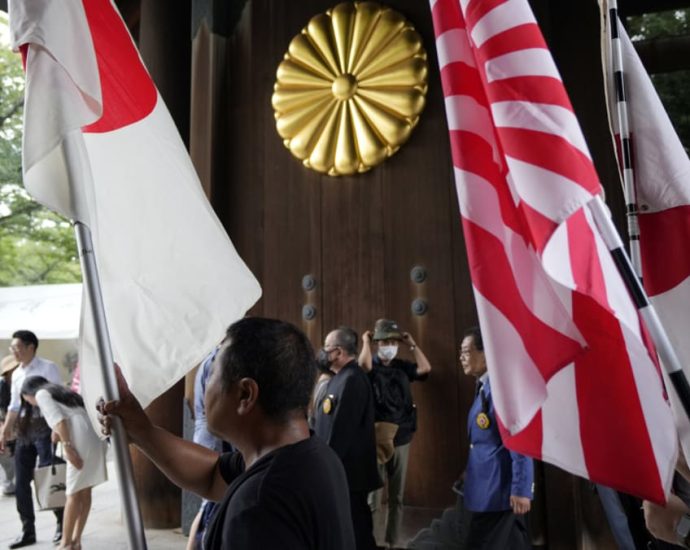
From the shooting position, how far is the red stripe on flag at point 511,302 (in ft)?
4.54

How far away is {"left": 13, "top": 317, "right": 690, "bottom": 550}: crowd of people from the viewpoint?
4.17 ft

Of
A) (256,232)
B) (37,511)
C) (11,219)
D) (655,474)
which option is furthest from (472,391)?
(11,219)

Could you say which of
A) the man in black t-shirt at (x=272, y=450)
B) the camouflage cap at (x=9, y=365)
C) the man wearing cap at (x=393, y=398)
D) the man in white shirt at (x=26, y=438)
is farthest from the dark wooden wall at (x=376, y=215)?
the man in black t-shirt at (x=272, y=450)

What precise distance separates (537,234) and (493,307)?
0.21 metres

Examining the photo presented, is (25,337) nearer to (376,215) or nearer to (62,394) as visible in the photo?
(62,394)

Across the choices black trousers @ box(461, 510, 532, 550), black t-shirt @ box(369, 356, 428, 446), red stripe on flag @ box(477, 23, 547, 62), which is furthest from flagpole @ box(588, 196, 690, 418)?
black t-shirt @ box(369, 356, 428, 446)

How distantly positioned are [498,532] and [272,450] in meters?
2.37

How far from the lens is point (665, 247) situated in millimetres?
1679

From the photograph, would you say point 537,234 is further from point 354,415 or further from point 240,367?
point 354,415

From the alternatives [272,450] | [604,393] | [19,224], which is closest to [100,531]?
[272,450]

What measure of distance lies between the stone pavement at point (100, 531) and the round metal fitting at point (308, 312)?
1789 millimetres

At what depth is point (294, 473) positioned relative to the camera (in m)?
1.27

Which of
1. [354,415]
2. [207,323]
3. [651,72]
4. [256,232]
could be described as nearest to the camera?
[207,323]

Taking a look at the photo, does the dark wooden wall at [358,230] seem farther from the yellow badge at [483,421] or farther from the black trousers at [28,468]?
the black trousers at [28,468]
